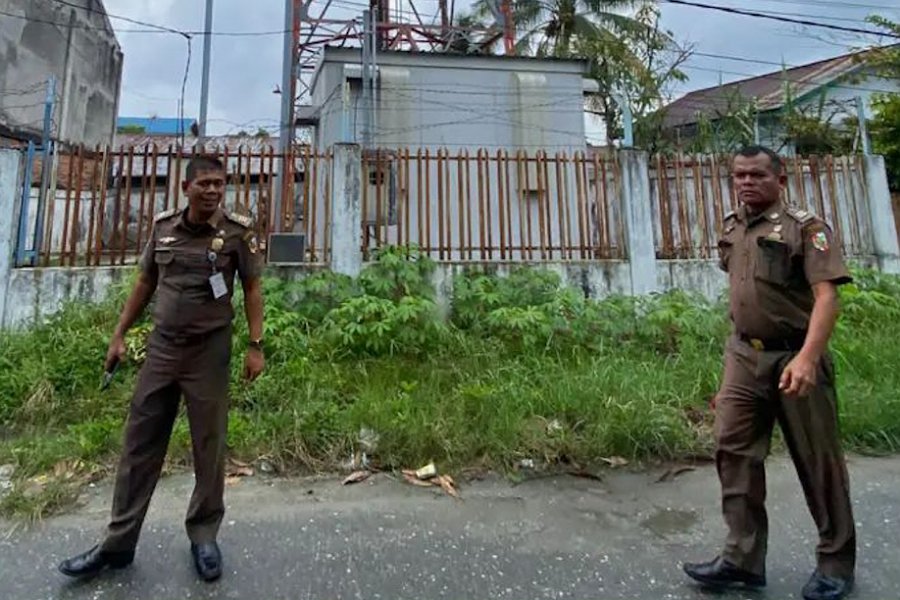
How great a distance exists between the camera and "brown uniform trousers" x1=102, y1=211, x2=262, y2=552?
2.33 meters

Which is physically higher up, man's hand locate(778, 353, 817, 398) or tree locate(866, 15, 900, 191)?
tree locate(866, 15, 900, 191)

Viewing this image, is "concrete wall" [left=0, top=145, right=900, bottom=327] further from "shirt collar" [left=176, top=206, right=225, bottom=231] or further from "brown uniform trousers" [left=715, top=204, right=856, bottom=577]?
"brown uniform trousers" [left=715, top=204, right=856, bottom=577]

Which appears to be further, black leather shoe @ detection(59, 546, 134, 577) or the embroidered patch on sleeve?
black leather shoe @ detection(59, 546, 134, 577)

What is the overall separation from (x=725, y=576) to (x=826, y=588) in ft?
1.07

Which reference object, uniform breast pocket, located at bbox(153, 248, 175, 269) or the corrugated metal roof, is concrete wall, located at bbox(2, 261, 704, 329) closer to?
uniform breast pocket, located at bbox(153, 248, 175, 269)

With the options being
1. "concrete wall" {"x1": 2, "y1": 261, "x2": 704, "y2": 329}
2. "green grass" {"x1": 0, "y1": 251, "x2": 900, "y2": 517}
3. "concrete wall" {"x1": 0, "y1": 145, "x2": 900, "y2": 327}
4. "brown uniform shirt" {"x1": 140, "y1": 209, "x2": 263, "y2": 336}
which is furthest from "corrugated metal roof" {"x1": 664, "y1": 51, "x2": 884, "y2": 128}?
"brown uniform shirt" {"x1": 140, "y1": 209, "x2": 263, "y2": 336}

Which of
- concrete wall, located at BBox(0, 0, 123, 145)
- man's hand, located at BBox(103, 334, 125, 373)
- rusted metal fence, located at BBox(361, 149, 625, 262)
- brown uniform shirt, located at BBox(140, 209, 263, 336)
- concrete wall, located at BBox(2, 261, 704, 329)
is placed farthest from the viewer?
concrete wall, located at BBox(0, 0, 123, 145)

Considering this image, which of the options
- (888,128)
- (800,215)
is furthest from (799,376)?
(888,128)

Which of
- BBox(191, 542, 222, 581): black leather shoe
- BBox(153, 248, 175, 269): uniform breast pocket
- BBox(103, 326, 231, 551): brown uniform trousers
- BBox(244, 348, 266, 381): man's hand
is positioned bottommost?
BBox(191, 542, 222, 581): black leather shoe

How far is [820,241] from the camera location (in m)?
2.12

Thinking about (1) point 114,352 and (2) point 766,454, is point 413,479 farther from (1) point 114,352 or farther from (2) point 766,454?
(2) point 766,454

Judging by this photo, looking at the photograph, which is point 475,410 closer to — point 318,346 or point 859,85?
point 318,346

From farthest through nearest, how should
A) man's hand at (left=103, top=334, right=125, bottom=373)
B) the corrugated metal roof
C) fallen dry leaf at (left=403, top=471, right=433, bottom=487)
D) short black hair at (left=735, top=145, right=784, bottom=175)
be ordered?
the corrugated metal roof → fallen dry leaf at (left=403, top=471, right=433, bottom=487) → man's hand at (left=103, top=334, right=125, bottom=373) → short black hair at (left=735, top=145, right=784, bottom=175)

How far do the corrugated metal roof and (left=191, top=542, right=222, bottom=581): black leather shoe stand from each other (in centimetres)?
1430
